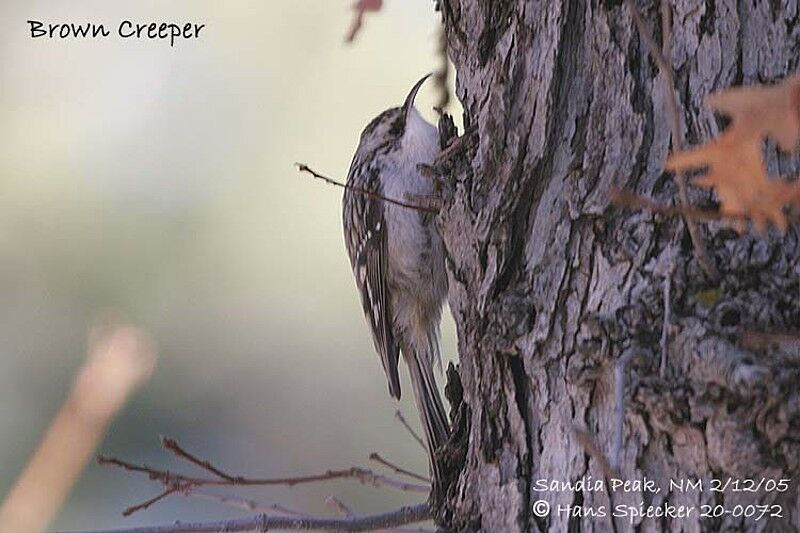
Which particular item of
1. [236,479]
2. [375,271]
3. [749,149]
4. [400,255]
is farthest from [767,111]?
[375,271]

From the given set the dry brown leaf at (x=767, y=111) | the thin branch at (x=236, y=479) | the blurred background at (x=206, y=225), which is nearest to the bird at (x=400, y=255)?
the thin branch at (x=236, y=479)

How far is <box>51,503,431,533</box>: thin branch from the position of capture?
8.33ft

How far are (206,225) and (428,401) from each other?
3023mm

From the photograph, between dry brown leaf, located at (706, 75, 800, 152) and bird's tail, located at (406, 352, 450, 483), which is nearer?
dry brown leaf, located at (706, 75, 800, 152)

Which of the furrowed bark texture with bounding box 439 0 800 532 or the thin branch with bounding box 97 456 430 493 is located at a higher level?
the furrowed bark texture with bounding box 439 0 800 532

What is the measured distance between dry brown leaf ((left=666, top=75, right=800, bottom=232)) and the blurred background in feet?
13.0

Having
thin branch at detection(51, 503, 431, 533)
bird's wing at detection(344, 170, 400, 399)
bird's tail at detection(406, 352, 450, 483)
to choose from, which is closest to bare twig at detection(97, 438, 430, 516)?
thin branch at detection(51, 503, 431, 533)

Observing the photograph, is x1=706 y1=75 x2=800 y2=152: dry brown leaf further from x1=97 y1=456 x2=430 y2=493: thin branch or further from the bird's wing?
the bird's wing

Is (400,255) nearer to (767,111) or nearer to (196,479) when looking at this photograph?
(196,479)

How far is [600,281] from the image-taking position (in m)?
2.11

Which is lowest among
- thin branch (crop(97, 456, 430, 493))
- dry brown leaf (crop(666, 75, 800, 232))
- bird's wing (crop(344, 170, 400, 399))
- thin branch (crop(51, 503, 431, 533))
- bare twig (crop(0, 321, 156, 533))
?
bare twig (crop(0, 321, 156, 533))

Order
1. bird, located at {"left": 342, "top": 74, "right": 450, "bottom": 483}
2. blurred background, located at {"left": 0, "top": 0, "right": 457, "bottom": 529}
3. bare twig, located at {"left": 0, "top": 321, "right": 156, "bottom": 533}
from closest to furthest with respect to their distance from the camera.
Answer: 1. bird, located at {"left": 342, "top": 74, "right": 450, "bottom": 483}
2. bare twig, located at {"left": 0, "top": 321, "right": 156, "bottom": 533}
3. blurred background, located at {"left": 0, "top": 0, "right": 457, "bottom": 529}

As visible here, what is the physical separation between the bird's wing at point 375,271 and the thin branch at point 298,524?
3.32ft

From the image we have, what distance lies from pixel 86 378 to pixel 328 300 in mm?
1429
